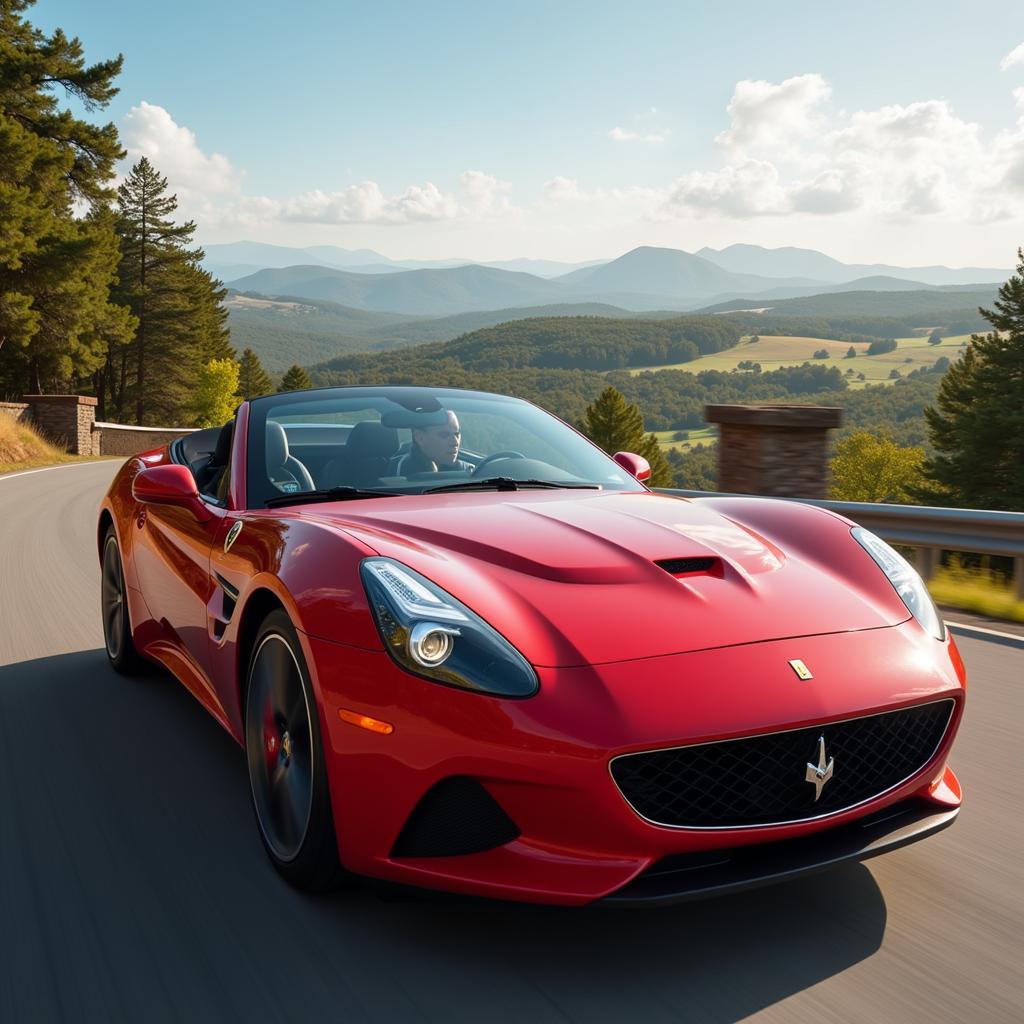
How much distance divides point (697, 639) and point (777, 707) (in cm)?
24

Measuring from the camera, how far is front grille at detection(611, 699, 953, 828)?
2232 millimetres

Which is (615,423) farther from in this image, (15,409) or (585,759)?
(585,759)

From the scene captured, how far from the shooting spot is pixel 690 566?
2.82 meters

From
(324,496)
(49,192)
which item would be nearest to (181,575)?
(324,496)

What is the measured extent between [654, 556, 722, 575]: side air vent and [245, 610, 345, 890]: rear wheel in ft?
2.98

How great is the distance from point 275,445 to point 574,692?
1870 mm

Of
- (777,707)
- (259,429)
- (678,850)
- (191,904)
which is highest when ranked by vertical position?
(259,429)

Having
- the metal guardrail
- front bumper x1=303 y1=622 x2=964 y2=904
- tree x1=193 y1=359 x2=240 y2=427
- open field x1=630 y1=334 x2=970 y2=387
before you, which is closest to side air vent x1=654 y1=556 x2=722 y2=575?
front bumper x1=303 y1=622 x2=964 y2=904

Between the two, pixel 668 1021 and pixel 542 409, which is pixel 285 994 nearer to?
pixel 668 1021

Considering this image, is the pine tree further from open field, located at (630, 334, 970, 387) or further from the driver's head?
open field, located at (630, 334, 970, 387)

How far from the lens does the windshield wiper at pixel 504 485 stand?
3713mm

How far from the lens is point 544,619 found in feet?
8.07

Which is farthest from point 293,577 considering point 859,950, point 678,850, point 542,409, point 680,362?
point 680,362

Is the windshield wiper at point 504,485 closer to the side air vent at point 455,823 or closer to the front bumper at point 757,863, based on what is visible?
the side air vent at point 455,823
